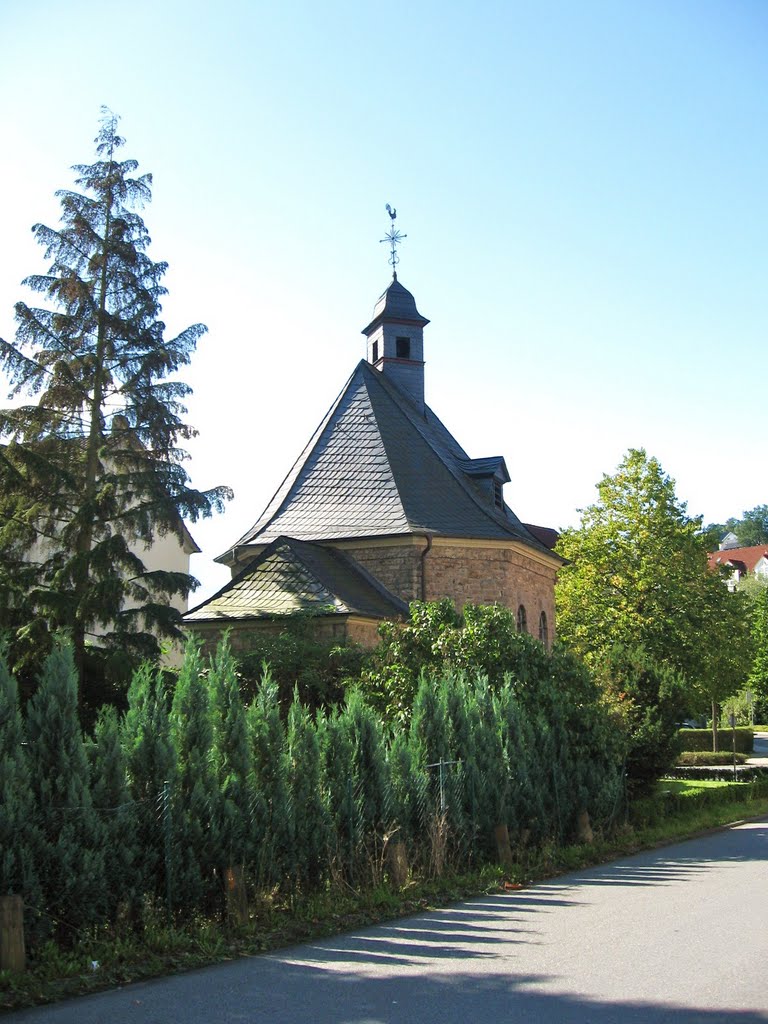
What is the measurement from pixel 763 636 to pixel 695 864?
4941 cm

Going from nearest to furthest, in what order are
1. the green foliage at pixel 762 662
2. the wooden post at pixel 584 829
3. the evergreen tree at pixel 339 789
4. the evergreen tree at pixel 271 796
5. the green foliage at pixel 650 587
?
the evergreen tree at pixel 271 796, the evergreen tree at pixel 339 789, the wooden post at pixel 584 829, the green foliage at pixel 650 587, the green foliage at pixel 762 662

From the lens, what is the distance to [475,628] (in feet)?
53.0

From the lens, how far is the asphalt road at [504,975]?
636 centimetres

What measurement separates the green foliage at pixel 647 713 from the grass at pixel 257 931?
3.75 metres

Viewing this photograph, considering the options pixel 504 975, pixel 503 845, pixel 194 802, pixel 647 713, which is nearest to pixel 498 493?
pixel 647 713

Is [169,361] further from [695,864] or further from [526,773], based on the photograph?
[695,864]

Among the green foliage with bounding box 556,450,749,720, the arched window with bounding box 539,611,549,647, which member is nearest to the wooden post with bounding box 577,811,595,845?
the arched window with bounding box 539,611,549,647

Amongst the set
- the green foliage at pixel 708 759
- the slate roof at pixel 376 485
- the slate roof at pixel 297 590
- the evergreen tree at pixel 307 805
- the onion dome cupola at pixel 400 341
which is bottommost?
the green foliage at pixel 708 759

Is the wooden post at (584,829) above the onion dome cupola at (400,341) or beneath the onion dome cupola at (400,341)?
beneath

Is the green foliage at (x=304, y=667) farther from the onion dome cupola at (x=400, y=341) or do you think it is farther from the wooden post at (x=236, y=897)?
the onion dome cupola at (x=400, y=341)

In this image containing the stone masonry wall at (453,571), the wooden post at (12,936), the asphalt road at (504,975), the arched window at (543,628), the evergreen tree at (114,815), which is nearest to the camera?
the asphalt road at (504,975)

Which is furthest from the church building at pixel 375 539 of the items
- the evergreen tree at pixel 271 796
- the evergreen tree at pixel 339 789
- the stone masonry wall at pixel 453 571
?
the evergreen tree at pixel 271 796

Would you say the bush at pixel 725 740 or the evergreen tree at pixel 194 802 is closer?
the evergreen tree at pixel 194 802

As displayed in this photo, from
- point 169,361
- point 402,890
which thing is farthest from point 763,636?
point 402,890
